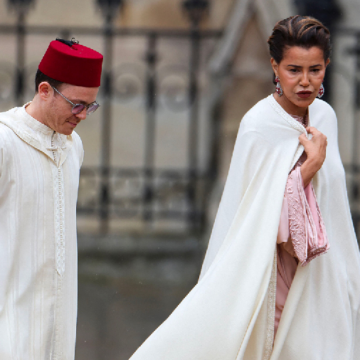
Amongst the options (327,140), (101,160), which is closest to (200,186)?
(101,160)

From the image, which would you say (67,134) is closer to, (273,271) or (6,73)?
(273,271)

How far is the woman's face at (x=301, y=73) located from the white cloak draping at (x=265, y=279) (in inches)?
4.5

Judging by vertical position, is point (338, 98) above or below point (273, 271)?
above

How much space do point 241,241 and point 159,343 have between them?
0.52m

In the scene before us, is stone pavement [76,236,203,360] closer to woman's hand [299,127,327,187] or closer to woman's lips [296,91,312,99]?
woman's hand [299,127,327,187]

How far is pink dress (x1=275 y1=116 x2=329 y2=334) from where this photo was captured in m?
3.07

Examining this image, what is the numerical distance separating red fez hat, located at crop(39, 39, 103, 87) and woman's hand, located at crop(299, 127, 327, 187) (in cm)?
86

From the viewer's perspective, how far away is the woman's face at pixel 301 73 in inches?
122

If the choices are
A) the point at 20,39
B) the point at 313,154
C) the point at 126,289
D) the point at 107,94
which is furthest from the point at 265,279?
the point at 20,39

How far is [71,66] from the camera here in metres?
2.89

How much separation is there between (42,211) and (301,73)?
1130 mm

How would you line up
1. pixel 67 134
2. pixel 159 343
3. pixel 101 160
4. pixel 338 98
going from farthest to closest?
pixel 101 160 < pixel 338 98 < pixel 159 343 < pixel 67 134

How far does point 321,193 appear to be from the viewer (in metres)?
3.22

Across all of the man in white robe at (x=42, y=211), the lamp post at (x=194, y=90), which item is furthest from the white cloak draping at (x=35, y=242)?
the lamp post at (x=194, y=90)
